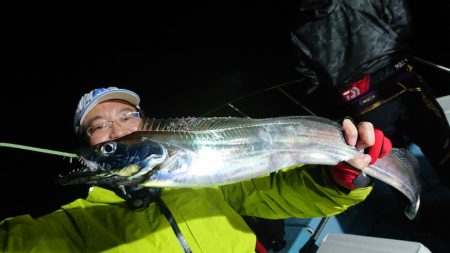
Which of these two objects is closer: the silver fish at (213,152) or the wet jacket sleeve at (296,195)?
the silver fish at (213,152)

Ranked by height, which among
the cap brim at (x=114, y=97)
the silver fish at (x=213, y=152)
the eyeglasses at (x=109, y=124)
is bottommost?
the silver fish at (x=213, y=152)

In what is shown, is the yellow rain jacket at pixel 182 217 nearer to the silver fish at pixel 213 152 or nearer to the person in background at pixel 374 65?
the silver fish at pixel 213 152

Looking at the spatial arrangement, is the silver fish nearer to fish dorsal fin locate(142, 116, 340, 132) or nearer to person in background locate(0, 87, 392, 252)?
fish dorsal fin locate(142, 116, 340, 132)

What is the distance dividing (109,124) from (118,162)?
0.93 meters

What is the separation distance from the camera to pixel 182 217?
1.97 meters

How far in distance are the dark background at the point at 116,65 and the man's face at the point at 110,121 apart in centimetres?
480

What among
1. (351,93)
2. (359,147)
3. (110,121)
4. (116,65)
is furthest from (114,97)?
(116,65)

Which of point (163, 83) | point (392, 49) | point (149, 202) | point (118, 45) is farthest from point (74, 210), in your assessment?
point (118, 45)

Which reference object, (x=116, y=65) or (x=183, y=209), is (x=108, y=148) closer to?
(x=183, y=209)

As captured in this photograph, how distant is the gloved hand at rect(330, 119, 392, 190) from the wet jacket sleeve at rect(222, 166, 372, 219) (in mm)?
60

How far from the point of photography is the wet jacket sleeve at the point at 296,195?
6.24ft

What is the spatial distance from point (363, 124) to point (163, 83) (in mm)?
9618

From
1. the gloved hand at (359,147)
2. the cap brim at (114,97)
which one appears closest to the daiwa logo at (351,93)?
the gloved hand at (359,147)

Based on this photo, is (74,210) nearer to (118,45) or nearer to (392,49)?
(392,49)
